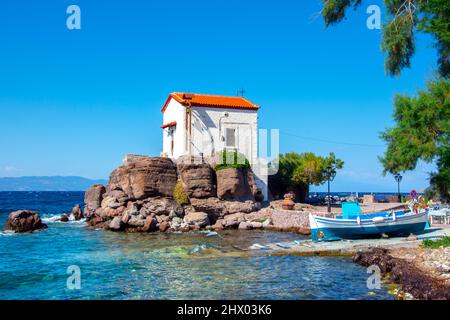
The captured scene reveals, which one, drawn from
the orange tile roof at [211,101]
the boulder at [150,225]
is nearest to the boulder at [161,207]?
the boulder at [150,225]

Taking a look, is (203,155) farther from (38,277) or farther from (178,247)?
(38,277)

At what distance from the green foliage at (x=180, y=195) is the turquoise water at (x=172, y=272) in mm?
9230

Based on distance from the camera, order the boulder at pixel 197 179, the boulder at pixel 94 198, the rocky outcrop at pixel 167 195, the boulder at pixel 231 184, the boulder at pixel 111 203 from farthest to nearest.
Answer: the boulder at pixel 94 198 → the boulder at pixel 231 184 → the boulder at pixel 197 179 → the boulder at pixel 111 203 → the rocky outcrop at pixel 167 195

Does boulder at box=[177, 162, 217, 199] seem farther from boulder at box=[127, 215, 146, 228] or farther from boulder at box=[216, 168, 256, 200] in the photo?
boulder at box=[127, 215, 146, 228]

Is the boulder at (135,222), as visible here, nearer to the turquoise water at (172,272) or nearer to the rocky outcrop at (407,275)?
the turquoise water at (172,272)

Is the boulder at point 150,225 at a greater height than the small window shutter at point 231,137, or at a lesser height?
lesser

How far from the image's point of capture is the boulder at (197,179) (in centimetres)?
3691

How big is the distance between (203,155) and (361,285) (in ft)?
84.5

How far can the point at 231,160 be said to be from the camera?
38.4m

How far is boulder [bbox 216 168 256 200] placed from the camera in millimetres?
37156

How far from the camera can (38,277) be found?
1752cm

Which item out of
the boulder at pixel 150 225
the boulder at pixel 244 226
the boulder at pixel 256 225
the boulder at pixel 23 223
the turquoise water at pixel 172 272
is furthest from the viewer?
the boulder at pixel 23 223

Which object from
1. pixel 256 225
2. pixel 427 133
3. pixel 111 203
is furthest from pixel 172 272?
pixel 111 203

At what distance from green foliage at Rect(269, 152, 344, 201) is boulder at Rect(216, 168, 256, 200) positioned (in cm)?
741
